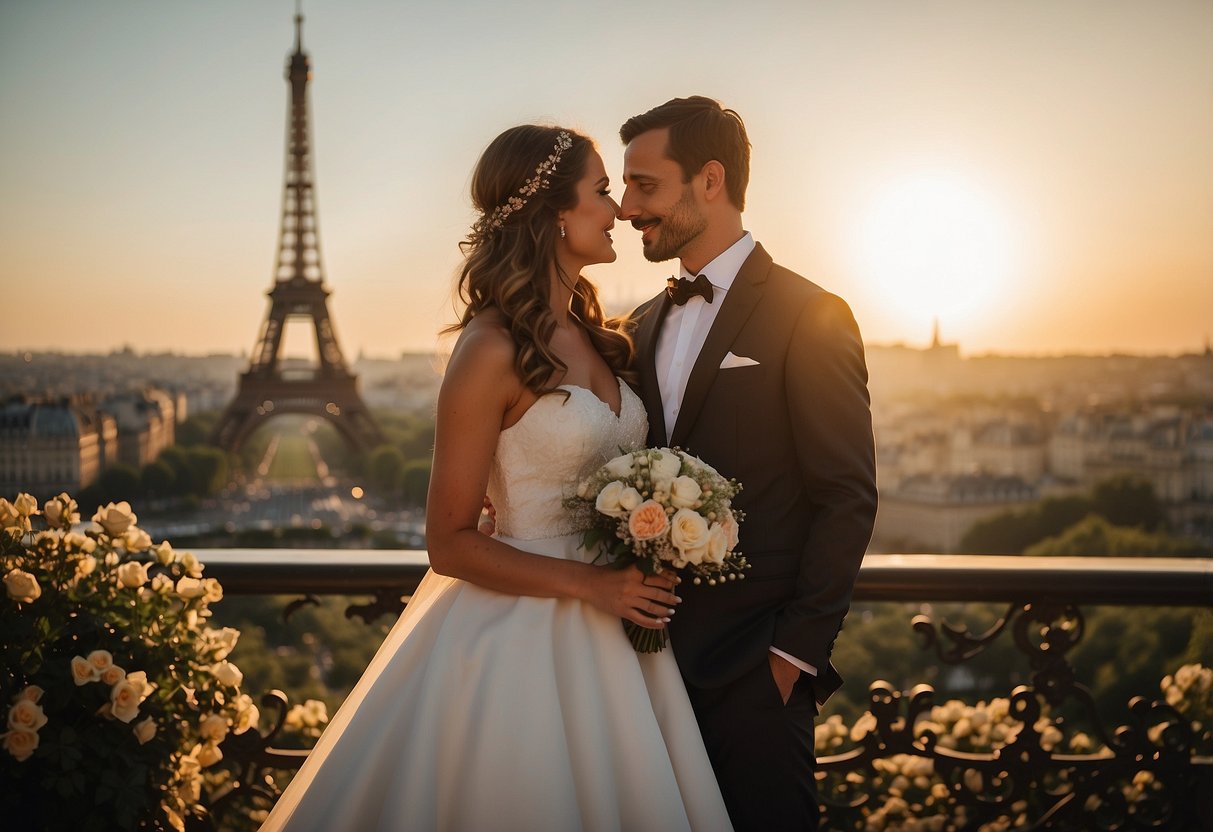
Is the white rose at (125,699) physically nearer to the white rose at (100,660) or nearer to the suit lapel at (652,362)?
the white rose at (100,660)

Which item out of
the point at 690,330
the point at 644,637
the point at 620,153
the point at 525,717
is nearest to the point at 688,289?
the point at 690,330

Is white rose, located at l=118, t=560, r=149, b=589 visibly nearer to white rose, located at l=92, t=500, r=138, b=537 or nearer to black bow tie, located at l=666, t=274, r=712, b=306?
white rose, located at l=92, t=500, r=138, b=537

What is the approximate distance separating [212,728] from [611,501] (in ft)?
4.43

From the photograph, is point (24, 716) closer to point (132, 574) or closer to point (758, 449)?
point (132, 574)

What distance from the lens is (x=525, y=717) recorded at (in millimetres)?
2158

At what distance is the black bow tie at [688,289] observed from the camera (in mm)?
2574

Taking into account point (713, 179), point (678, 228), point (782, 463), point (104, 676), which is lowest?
point (104, 676)

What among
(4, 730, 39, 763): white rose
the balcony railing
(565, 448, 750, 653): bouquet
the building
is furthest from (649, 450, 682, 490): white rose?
the building

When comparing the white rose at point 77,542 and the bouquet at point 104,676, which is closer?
the bouquet at point 104,676

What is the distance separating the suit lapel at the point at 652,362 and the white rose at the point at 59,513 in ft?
4.82

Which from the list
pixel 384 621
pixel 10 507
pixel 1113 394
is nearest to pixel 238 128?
pixel 384 621

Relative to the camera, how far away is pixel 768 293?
2.50m

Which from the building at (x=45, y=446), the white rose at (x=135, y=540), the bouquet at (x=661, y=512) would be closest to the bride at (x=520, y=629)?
the bouquet at (x=661, y=512)

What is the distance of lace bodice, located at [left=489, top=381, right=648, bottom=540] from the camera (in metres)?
2.33
